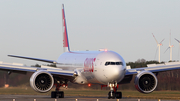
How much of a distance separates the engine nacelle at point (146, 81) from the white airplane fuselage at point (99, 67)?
9.26 feet

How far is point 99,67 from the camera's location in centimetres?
3384

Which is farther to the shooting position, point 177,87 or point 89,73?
point 177,87

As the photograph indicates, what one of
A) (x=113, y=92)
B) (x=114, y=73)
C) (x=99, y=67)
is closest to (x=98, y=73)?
(x=99, y=67)

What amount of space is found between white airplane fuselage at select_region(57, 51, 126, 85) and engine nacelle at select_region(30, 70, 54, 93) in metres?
3.47

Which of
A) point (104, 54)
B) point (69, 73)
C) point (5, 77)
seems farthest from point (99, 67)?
point (5, 77)

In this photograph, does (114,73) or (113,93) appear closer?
(114,73)

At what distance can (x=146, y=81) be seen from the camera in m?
35.8

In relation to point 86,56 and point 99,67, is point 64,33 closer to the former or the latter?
point 86,56

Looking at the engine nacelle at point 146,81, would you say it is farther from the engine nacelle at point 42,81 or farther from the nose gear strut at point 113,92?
the engine nacelle at point 42,81

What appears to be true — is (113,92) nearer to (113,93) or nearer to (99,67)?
(113,93)

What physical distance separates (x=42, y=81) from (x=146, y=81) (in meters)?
8.93

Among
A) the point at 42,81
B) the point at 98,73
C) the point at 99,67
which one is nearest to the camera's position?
the point at 99,67

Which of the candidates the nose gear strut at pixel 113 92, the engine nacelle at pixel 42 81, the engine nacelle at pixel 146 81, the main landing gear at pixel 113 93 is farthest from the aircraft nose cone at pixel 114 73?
the engine nacelle at pixel 42 81

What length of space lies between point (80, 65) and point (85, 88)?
1182 cm
